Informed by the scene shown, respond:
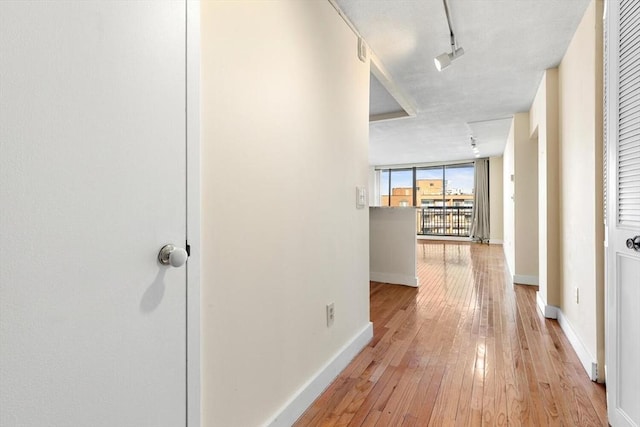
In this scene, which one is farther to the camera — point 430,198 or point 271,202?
point 430,198

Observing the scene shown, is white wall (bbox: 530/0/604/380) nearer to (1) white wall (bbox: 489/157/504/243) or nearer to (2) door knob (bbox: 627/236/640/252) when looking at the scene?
(2) door knob (bbox: 627/236/640/252)

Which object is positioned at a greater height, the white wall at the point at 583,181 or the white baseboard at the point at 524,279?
the white wall at the point at 583,181

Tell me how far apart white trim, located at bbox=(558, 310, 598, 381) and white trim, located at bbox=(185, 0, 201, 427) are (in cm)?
229

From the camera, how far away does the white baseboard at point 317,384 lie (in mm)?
1512

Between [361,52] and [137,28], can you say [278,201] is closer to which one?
[137,28]

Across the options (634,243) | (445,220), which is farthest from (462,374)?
(445,220)

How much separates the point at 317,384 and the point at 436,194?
370 inches

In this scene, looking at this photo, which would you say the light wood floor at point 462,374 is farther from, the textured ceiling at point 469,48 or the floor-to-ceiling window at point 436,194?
the floor-to-ceiling window at point 436,194

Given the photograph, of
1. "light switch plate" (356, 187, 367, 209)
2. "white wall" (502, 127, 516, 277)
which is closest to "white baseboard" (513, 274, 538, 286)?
"white wall" (502, 127, 516, 277)

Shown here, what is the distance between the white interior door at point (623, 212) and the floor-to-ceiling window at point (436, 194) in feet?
28.6

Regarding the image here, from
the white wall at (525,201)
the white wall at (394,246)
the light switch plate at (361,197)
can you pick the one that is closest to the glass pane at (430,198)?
the white wall at (525,201)

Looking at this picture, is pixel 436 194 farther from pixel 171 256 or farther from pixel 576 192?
pixel 171 256

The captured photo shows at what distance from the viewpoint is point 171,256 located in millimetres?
890

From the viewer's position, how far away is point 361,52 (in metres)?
2.45
